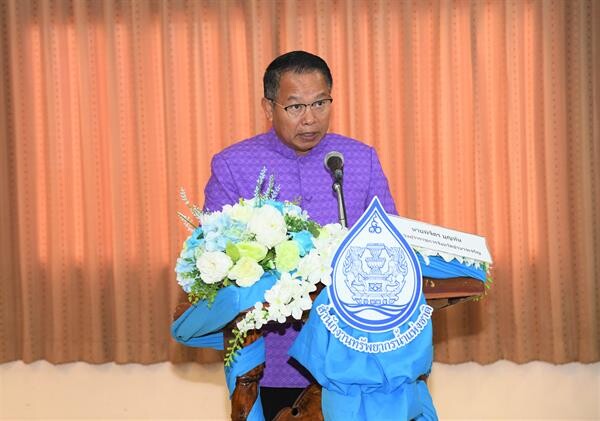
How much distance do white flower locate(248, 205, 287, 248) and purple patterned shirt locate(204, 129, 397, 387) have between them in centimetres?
67

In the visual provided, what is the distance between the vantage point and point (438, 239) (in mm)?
2314

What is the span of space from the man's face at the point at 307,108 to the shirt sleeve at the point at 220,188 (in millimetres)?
244

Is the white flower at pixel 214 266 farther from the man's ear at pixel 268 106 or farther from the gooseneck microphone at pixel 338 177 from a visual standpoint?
the man's ear at pixel 268 106

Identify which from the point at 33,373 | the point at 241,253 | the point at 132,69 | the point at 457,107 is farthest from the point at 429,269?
the point at 33,373

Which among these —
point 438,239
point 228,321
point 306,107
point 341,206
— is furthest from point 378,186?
point 228,321

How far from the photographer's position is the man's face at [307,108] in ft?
9.50

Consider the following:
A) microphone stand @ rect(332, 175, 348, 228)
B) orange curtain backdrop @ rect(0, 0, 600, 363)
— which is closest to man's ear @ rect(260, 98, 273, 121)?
microphone stand @ rect(332, 175, 348, 228)

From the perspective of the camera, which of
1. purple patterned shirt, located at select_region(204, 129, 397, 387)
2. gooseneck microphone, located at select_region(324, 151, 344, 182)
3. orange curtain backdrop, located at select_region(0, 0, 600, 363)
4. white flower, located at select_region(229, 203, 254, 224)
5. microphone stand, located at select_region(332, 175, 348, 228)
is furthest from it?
orange curtain backdrop, located at select_region(0, 0, 600, 363)

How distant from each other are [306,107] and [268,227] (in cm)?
76

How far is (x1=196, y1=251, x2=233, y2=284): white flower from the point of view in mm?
2227

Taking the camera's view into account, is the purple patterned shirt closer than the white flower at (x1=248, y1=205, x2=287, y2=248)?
No

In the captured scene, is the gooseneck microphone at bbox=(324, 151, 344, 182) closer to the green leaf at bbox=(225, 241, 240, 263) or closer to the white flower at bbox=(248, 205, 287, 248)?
the white flower at bbox=(248, 205, 287, 248)

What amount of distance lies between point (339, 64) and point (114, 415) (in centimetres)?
245

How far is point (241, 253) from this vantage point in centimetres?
224
